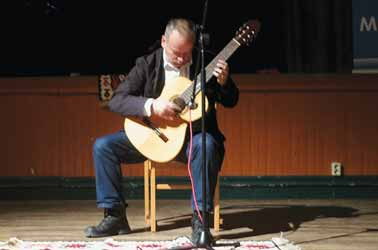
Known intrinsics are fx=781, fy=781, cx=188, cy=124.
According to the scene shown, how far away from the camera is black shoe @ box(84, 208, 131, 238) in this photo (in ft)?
13.5

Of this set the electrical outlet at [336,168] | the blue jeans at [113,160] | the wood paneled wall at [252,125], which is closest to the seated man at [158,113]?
the blue jeans at [113,160]

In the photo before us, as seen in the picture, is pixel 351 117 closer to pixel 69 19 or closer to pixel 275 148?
pixel 275 148

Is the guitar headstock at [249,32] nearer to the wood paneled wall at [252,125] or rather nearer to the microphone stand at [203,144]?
the microphone stand at [203,144]

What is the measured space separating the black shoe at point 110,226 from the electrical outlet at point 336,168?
1800 mm

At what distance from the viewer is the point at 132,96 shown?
4.03 meters

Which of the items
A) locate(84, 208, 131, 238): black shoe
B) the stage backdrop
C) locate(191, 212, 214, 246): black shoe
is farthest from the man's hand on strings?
the stage backdrop

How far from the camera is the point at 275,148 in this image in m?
5.38

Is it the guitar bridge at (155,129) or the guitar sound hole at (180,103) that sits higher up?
the guitar sound hole at (180,103)

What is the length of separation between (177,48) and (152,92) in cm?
30

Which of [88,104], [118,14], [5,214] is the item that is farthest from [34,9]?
[5,214]

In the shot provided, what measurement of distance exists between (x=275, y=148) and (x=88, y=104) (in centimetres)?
133

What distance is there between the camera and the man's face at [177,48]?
3.93m

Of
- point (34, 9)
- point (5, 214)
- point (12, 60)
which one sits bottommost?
point (5, 214)

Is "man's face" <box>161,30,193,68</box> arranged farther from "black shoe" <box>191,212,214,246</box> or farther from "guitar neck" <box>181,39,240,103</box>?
"black shoe" <box>191,212,214,246</box>
